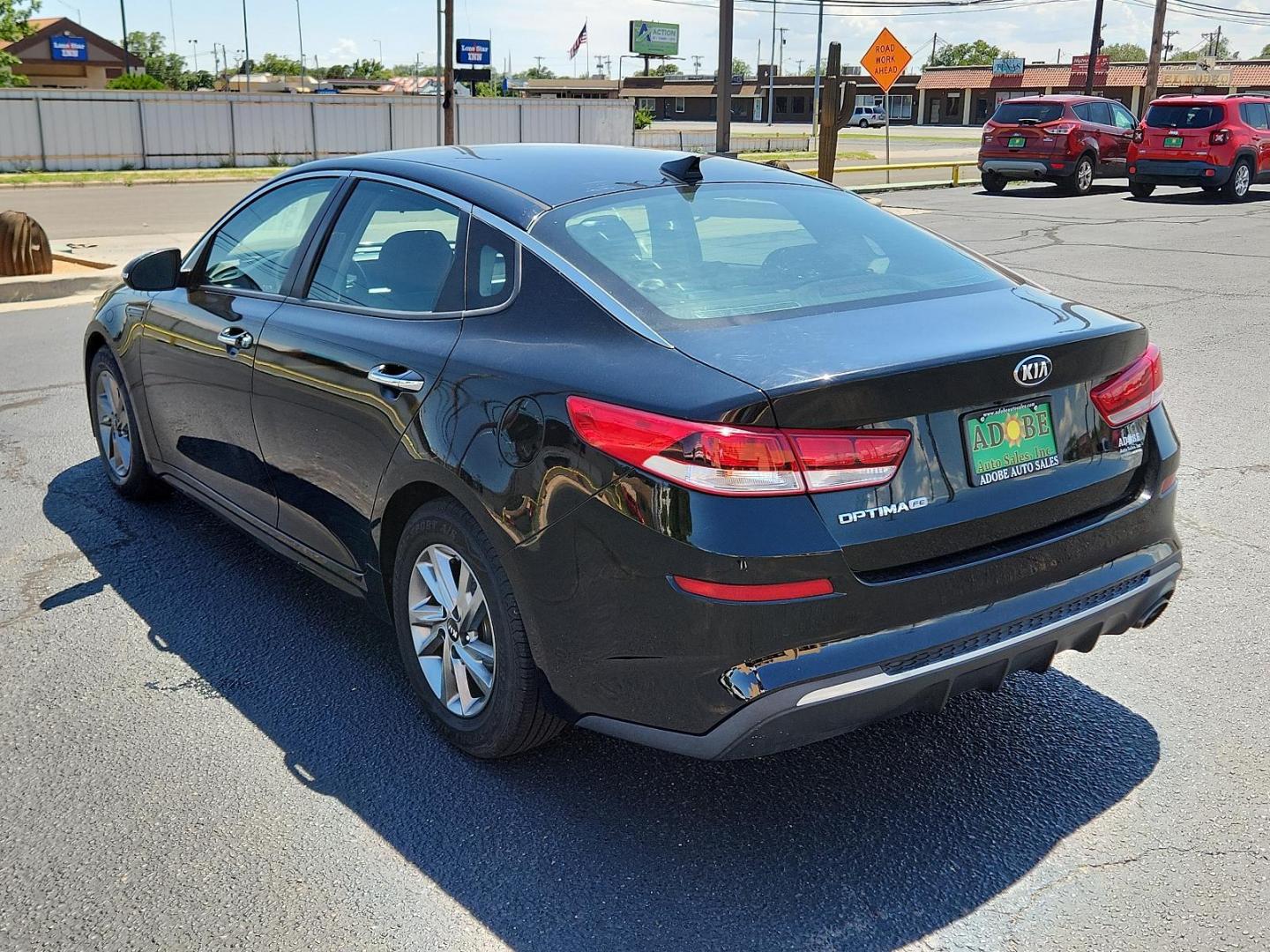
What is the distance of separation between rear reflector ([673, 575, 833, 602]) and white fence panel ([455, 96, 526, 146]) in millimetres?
40079

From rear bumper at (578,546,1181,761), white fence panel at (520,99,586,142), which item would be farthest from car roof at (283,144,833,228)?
white fence panel at (520,99,586,142)

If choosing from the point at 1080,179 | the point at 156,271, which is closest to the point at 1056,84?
the point at 1080,179

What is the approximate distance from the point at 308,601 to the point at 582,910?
224 cm

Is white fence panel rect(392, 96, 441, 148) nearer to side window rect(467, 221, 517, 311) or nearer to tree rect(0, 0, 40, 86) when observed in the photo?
tree rect(0, 0, 40, 86)

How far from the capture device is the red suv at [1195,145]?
2230 centimetres

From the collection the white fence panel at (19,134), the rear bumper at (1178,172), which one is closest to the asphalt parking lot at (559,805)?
the rear bumper at (1178,172)

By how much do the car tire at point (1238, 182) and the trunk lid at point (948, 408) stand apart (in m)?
22.2

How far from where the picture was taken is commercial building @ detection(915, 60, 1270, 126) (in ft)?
242

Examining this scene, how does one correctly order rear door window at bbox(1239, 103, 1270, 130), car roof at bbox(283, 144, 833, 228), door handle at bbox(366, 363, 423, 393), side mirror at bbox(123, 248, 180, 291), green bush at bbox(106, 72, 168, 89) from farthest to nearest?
green bush at bbox(106, 72, 168, 89) < rear door window at bbox(1239, 103, 1270, 130) < side mirror at bbox(123, 248, 180, 291) < car roof at bbox(283, 144, 833, 228) < door handle at bbox(366, 363, 423, 393)

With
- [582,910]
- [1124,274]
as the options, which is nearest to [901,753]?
[582,910]

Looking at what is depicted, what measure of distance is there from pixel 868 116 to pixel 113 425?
8251cm

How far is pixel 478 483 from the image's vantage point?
3.14 meters

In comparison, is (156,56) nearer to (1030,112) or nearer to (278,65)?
(278,65)

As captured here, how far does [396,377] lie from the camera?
11.5 feet
